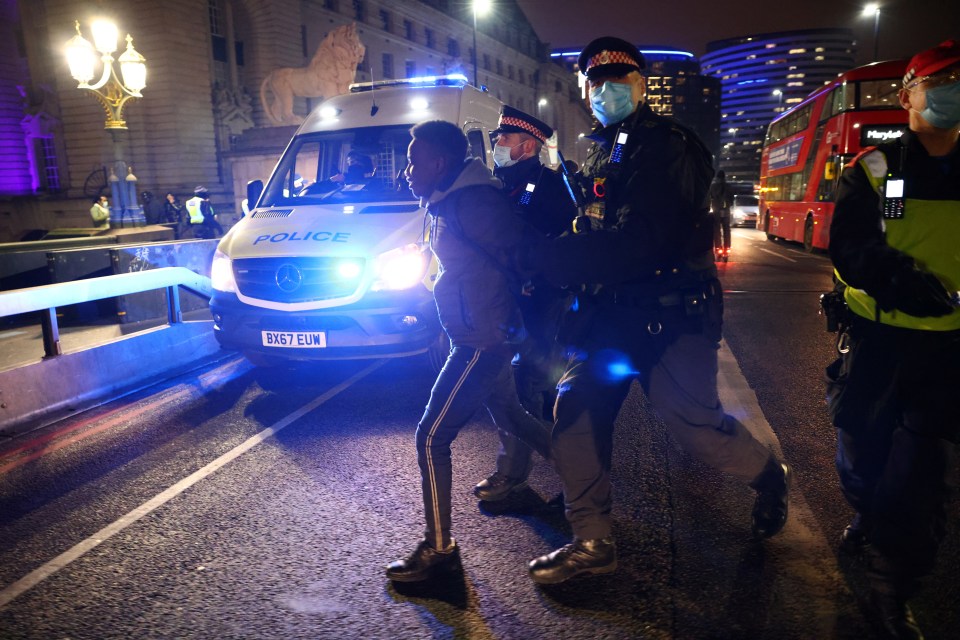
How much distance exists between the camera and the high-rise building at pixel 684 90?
181m

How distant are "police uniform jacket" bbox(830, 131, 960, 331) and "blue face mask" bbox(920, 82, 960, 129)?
0.28ft

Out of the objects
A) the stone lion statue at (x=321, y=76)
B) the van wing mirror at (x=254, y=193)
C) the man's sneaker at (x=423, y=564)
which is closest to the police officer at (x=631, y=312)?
A: the man's sneaker at (x=423, y=564)

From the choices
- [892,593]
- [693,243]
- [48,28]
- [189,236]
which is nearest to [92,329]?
[693,243]

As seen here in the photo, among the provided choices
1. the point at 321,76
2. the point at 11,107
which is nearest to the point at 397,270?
the point at 321,76

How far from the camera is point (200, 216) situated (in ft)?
61.4

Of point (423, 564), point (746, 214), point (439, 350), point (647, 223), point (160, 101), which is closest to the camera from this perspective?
point (647, 223)

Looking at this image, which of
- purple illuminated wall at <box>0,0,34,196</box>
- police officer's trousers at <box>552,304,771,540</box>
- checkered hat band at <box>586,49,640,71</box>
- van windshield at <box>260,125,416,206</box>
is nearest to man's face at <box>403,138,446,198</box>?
checkered hat band at <box>586,49,640,71</box>

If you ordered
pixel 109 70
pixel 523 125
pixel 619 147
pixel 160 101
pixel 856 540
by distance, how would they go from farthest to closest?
pixel 160 101
pixel 109 70
pixel 523 125
pixel 856 540
pixel 619 147

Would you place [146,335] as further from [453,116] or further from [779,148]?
[779,148]

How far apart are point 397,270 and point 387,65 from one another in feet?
163

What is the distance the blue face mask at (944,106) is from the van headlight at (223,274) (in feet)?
16.3

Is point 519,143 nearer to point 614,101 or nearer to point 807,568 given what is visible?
point 614,101

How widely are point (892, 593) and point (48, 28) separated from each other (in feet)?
138

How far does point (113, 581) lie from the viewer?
9.75 ft
